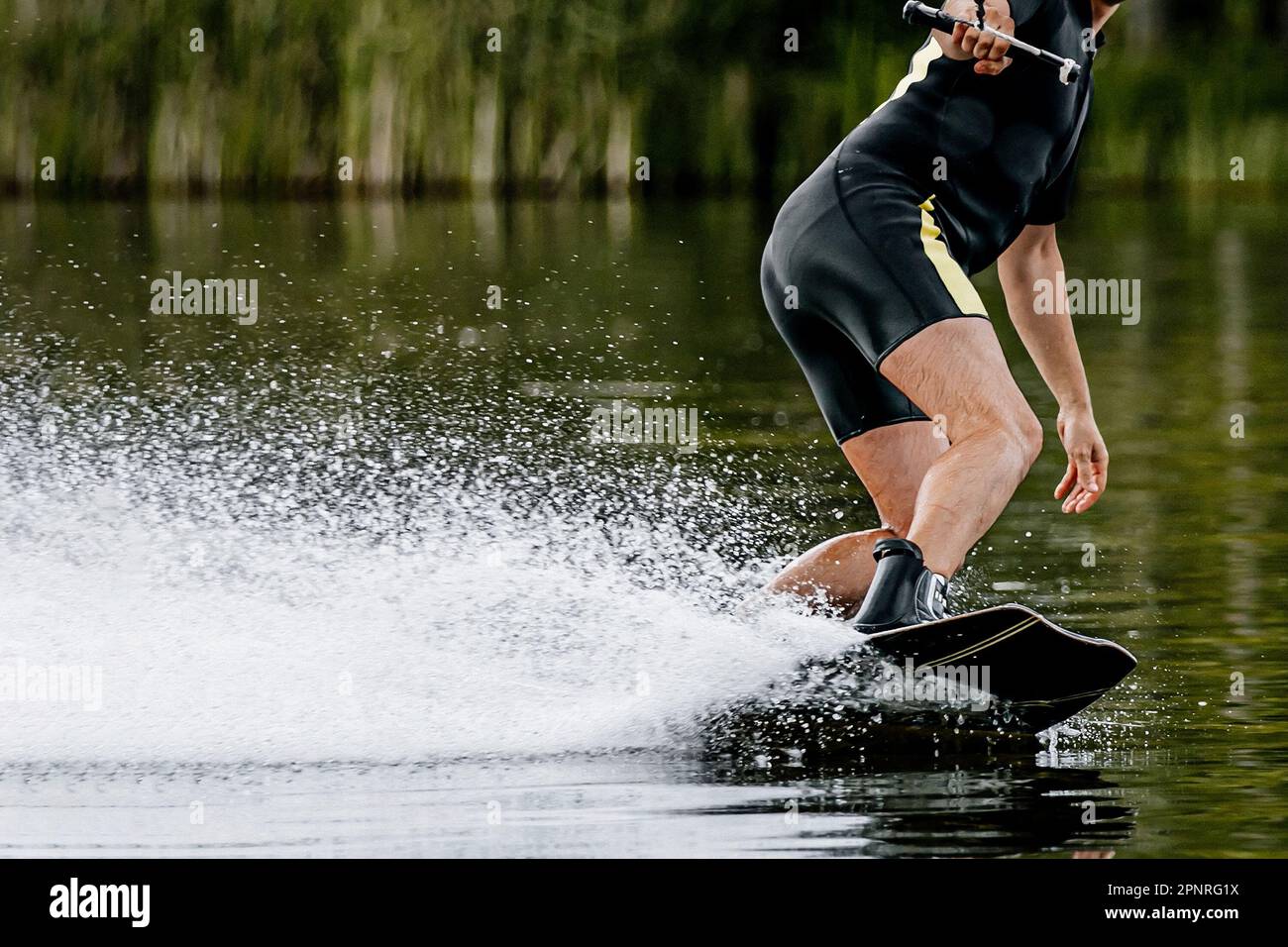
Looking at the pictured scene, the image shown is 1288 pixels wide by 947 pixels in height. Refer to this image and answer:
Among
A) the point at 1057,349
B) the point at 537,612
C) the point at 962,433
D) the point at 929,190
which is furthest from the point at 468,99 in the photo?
the point at 962,433

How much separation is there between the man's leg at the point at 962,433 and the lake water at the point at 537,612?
0.37 meters

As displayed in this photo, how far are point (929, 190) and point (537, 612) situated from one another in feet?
4.93

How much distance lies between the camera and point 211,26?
29.1 metres

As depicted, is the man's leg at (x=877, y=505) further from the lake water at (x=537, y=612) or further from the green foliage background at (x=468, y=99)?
the green foliage background at (x=468, y=99)

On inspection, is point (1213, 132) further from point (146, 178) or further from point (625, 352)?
point (625, 352)

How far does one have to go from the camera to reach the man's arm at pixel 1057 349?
5887mm

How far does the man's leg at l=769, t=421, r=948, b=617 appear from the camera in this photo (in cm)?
579

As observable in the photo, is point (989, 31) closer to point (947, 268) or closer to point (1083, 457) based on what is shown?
point (947, 268)

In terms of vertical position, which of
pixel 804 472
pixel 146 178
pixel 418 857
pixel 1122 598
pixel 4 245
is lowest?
pixel 418 857

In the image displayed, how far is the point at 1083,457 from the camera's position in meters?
5.88

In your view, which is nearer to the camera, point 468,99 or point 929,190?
point 929,190

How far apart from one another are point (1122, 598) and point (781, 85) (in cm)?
2464

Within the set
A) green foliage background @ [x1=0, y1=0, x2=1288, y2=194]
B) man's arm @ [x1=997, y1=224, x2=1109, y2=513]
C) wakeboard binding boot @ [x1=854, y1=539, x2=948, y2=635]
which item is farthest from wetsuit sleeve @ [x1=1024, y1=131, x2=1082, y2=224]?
green foliage background @ [x1=0, y1=0, x2=1288, y2=194]

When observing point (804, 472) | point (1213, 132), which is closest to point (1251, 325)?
point (804, 472)
